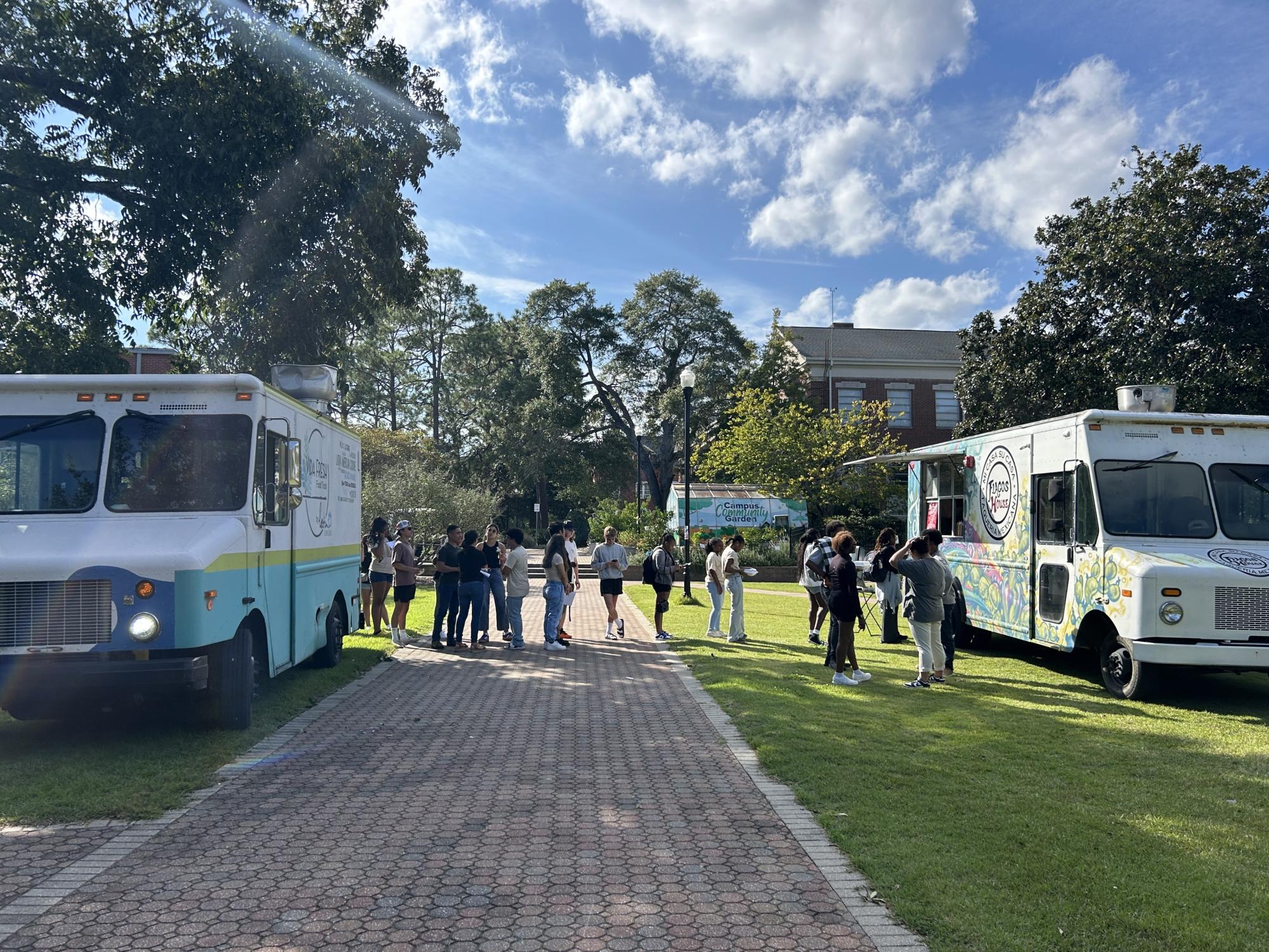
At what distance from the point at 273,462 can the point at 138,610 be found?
1937 millimetres

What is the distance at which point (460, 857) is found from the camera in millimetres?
4891

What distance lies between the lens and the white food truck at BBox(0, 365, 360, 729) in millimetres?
6645

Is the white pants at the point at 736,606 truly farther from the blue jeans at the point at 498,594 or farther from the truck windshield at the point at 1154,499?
the truck windshield at the point at 1154,499

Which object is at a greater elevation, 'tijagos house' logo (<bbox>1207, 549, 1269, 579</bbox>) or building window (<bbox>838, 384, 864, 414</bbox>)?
building window (<bbox>838, 384, 864, 414</bbox>)

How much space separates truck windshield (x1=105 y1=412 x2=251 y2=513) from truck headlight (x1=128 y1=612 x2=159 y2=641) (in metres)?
1.12

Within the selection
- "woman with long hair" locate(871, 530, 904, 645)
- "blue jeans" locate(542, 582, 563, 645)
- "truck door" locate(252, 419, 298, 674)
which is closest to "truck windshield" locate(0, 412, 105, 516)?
"truck door" locate(252, 419, 298, 674)

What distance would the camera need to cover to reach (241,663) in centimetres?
775

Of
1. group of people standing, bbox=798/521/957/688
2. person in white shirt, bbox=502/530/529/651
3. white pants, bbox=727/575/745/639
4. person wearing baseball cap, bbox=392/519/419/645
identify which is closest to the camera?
group of people standing, bbox=798/521/957/688

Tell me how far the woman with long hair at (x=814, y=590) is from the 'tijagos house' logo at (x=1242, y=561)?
4530 millimetres

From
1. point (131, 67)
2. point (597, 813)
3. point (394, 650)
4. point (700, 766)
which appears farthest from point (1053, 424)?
point (131, 67)

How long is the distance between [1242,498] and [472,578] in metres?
9.05

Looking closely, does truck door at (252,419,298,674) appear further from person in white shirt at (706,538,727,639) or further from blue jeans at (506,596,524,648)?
person in white shirt at (706,538,727,639)

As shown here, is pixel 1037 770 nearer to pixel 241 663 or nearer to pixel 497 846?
pixel 497 846

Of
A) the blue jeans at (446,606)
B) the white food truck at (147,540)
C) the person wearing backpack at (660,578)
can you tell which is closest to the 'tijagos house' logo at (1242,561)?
the person wearing backpack at (660,578)
